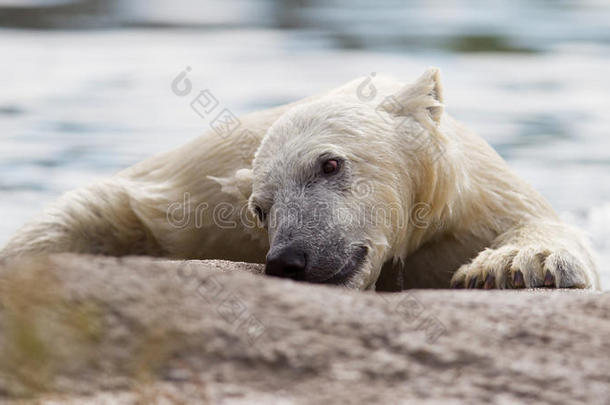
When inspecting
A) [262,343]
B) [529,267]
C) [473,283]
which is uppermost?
[262,343]

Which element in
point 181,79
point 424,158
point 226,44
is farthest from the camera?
point 226,44

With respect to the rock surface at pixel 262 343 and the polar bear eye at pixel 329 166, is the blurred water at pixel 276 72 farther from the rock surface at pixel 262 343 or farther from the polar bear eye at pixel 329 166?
the rock surface at pixel 262 343

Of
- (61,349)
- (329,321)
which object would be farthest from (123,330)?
(329,321)

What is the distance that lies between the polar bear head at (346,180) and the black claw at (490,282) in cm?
45

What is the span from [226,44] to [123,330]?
13.1 metres

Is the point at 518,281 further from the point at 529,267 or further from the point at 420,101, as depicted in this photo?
the point at 420,101

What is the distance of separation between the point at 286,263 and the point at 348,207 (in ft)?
1.59

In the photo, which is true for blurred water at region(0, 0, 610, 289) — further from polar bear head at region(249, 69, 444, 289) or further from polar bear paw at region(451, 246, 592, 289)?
polar bear head at region(249, 69, 444, 289)

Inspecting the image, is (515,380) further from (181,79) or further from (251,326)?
(181,79)

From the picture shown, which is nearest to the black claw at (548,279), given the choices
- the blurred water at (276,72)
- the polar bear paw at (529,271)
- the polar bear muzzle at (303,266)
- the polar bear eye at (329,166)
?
the polar bear paw at (529,271)

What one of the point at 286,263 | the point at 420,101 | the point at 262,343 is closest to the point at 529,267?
the point at 420,101

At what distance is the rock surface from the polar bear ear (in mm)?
1759

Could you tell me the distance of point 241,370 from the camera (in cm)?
278

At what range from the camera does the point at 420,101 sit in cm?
496
